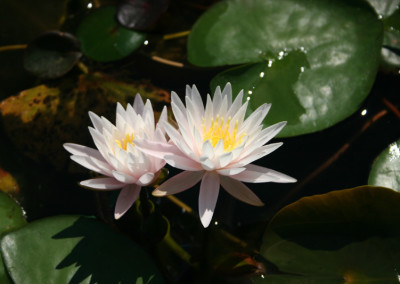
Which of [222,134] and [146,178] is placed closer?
[146,178]

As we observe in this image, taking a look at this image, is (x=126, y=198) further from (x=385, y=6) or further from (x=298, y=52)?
(x=385, y=6)

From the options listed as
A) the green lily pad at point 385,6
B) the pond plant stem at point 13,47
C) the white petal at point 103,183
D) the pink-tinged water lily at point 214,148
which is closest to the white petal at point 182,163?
the pink-tinged water lily at point 214,148

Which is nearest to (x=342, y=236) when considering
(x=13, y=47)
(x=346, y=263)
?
(x=346, y=263)

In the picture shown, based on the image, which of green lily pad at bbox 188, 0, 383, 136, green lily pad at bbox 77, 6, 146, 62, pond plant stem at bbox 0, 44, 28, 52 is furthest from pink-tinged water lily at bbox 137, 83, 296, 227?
pond plant stem at bbox 0, 44, 28, 52

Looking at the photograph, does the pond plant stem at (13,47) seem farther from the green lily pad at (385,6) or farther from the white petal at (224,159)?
the green lily pad at (385,6)

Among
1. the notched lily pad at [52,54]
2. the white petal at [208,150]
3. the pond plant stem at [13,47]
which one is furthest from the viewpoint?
the pond plant stem at [13,47]

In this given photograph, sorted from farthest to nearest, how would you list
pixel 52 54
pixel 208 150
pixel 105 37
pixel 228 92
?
1. pixel 105 37
2. pixel 52 54
3. pixel 228 92
4. pixel 208 150
